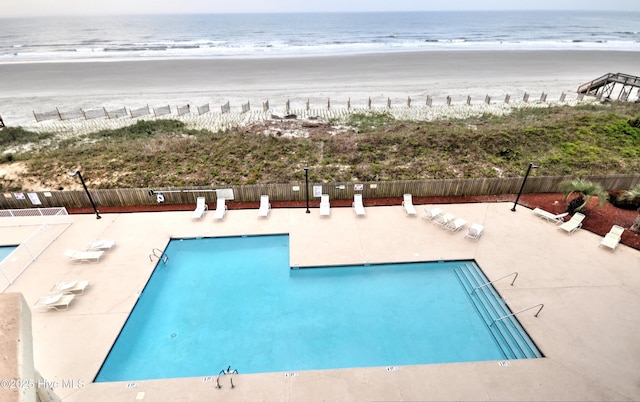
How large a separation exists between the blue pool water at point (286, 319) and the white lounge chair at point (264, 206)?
2327 millimetres

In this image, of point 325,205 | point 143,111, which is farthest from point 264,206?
point 143,111

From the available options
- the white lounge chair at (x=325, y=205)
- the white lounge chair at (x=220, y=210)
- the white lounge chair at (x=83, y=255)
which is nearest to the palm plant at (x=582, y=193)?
the white lounge chair at (x=325, y=205)

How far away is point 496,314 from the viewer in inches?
427

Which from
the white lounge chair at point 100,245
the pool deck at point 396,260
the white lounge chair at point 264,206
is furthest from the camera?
the white lounge chair at point 264,206

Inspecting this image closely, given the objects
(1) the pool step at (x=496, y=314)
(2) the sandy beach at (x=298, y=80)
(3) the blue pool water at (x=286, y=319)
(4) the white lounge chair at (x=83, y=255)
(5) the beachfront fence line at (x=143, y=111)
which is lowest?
(3) the blue pool water at (x=286, y=319)

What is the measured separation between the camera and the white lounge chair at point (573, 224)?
1411cm

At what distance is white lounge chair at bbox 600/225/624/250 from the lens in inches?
513

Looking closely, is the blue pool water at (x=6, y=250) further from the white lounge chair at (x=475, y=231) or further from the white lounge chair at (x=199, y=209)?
the white lounge chair at (x=475, y=231)

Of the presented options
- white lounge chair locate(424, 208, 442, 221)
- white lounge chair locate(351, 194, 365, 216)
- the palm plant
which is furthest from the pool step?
the palm plant

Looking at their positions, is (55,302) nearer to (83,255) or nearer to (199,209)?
(83,255)

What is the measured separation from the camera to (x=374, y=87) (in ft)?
125

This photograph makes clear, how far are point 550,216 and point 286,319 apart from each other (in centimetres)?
1284

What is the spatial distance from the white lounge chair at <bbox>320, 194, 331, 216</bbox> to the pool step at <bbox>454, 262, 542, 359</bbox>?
6206 mm

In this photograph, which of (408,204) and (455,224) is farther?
(408,204)
